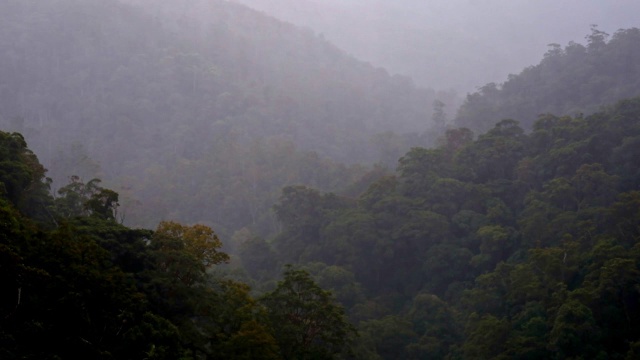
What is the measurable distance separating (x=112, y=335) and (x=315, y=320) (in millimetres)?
5989

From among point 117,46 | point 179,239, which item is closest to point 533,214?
point 179,239

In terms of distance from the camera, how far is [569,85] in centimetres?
5025

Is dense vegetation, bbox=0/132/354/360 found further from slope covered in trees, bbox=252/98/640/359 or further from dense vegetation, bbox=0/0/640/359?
slope covered in trees, bbox=252/98/640/359

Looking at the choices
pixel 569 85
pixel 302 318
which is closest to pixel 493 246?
pixel 302 318

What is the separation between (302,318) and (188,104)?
47355 millimetres

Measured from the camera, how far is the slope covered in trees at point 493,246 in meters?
19.6

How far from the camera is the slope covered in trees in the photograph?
19.6 m

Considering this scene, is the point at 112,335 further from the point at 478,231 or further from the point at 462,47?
the point at 462,47

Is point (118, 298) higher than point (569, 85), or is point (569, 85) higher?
point (569, 85)

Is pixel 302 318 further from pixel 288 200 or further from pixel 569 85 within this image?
pixel 569 85

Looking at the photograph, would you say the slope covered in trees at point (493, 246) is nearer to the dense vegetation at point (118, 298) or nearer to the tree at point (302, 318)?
the tree at point (302, 318)

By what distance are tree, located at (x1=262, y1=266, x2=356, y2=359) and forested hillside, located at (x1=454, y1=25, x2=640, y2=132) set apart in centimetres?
3550

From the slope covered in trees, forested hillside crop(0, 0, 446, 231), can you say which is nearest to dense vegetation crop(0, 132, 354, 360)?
the slope covered in trees

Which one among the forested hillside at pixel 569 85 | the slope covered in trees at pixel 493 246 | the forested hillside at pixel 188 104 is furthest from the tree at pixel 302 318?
the forested hillside at pixel 569 85
